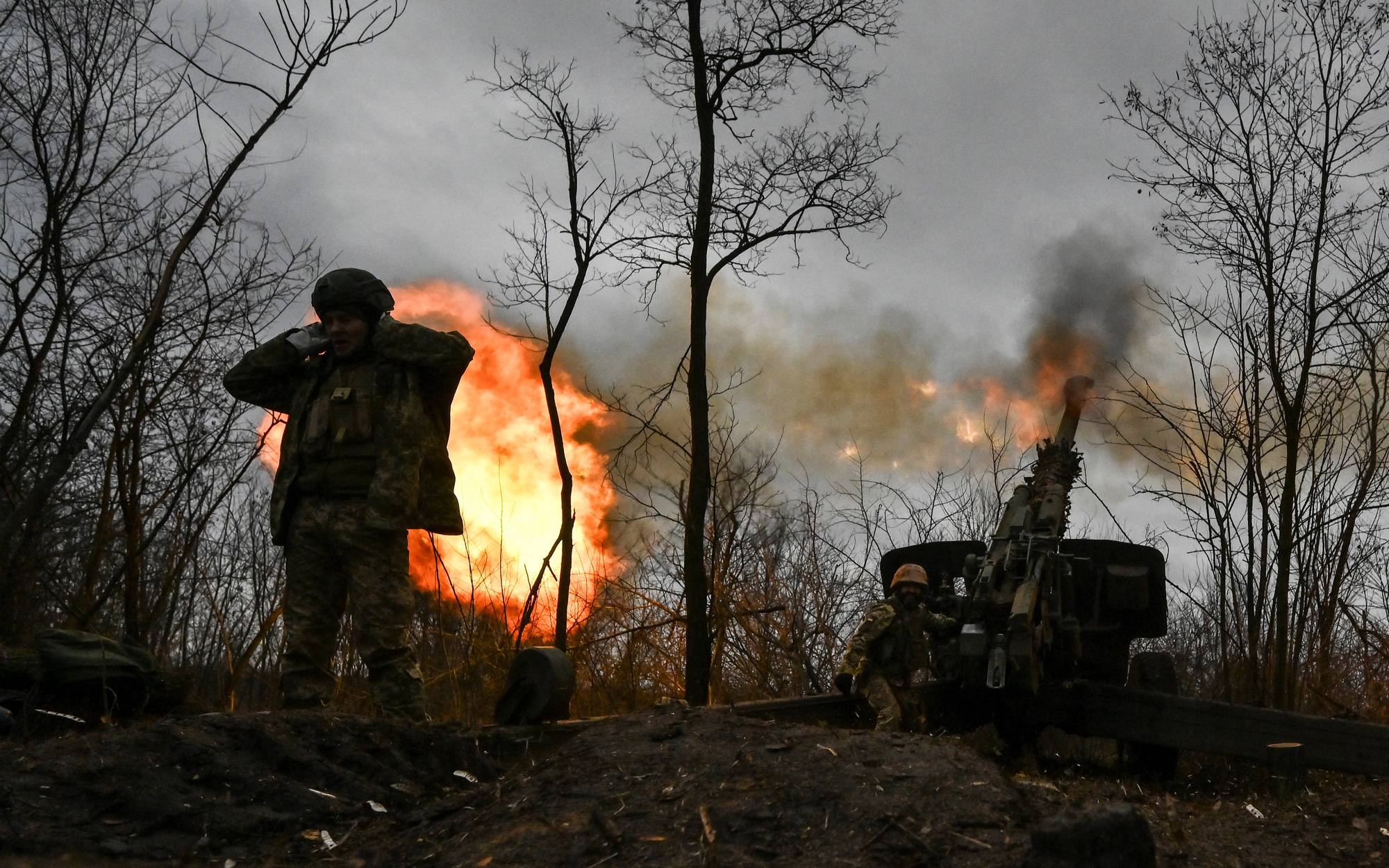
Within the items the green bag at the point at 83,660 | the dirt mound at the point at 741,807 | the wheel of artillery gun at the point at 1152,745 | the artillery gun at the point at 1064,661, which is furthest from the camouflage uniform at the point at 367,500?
the wheel of artillery gun at the point at 1152,745

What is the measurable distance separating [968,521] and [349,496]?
10688 millimetres

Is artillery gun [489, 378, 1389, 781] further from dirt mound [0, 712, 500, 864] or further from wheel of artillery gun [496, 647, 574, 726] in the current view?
dirt mound [0, 712, 500, 864]

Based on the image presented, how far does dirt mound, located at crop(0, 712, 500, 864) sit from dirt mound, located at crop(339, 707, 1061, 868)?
37cm

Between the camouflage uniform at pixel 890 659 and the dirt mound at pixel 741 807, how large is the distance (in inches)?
122

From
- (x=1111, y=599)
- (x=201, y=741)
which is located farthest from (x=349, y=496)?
(x=1111, y=599)

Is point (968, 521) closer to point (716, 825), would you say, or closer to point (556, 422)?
point (556, 422)

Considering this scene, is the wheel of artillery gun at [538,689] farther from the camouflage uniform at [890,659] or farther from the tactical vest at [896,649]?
the tactical vest at [896,649]

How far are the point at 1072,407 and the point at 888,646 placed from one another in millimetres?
3810

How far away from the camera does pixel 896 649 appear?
25.9ft

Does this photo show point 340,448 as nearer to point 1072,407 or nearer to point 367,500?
point 367,500

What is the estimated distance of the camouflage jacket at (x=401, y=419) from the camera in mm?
6004

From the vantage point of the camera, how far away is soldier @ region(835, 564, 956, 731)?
7.65 m

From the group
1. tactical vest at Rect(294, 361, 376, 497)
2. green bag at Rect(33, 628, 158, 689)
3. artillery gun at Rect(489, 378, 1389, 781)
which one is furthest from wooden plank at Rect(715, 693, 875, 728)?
green bag at Rect(33, 628, 158, 689)

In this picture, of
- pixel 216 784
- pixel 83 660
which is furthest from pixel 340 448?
pixel 216 784
